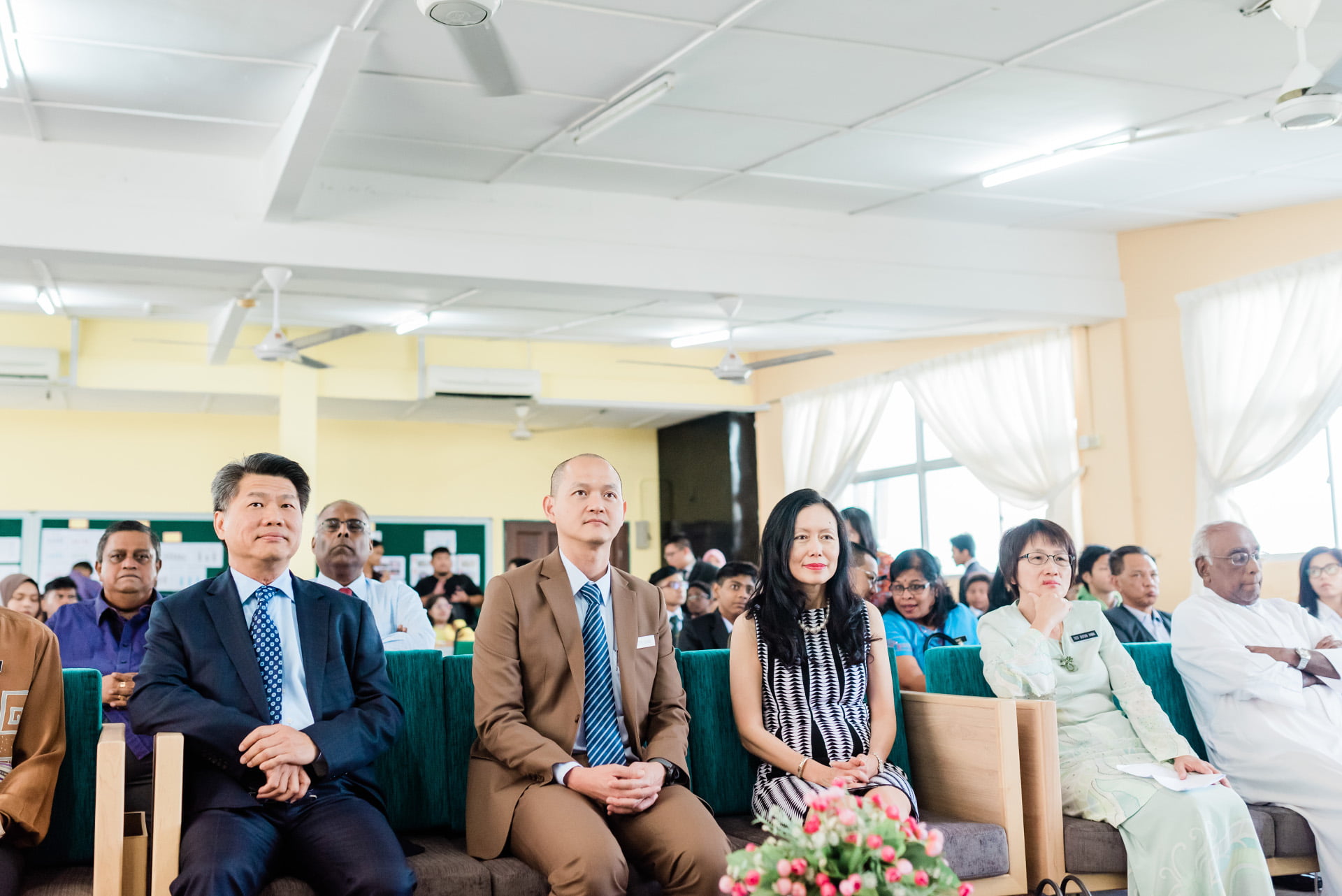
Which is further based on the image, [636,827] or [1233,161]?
[1233,161]

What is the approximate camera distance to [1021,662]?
350 cm

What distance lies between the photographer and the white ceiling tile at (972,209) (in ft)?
24.2

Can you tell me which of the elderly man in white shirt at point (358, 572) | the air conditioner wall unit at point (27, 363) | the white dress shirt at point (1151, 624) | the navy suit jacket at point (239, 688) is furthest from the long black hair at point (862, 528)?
the air conditioner wall unit at point (27, 363)

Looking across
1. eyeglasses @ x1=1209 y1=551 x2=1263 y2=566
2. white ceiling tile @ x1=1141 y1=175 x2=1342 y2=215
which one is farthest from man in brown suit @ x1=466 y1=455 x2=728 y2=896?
white ceiling tile @ x1=1141 y1=175 x2=1342 y2=215

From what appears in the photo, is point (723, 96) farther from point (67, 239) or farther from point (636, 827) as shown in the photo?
point (636, 827)

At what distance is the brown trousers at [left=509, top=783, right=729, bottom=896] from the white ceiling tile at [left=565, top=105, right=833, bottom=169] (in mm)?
3721

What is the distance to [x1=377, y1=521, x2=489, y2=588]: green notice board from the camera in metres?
12.7

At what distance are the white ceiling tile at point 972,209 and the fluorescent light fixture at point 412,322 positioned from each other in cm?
373

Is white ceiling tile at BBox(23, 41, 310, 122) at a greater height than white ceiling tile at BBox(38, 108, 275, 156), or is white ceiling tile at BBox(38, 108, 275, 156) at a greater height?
white ceiling tile at BBox(38, 108, 275, 156)

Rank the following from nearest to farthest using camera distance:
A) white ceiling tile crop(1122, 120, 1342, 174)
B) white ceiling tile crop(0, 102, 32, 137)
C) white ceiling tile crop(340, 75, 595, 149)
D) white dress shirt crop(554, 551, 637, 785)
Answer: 1. white dress shirt crop(554, 551, 637, 785)
2. white ceiling tile crop(340, 75, 595, 149)
3. white ceiling tile crop(0, 102, 32, 137)
4. white ceiling tile crop(1122, 120, 1342, 174)

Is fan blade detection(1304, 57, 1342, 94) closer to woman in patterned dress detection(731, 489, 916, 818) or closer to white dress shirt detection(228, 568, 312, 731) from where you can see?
woman in patterned dress detection(731, 489, 916, 818)

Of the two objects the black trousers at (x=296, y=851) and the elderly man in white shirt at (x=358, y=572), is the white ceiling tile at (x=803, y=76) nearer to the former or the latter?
the elderly man in white shirt at (x=358, y=572)

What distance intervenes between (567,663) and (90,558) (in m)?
9.88

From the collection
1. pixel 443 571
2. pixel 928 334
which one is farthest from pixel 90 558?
pixel 928 334
